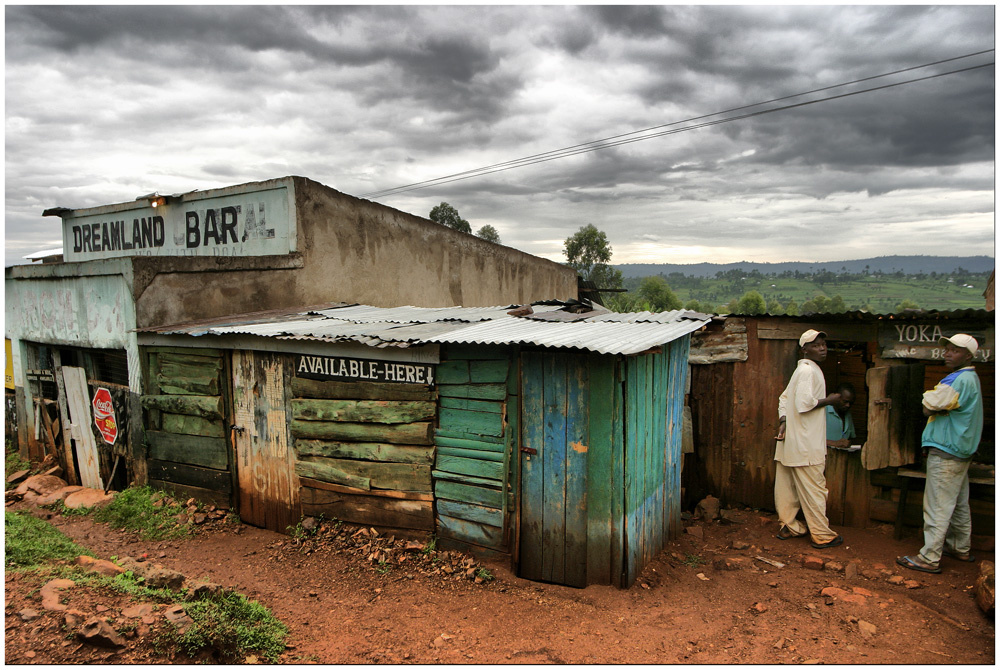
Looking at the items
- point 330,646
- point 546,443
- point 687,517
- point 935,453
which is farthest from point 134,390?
point 935,453

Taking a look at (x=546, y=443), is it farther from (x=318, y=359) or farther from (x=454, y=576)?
(x=318, y=359)

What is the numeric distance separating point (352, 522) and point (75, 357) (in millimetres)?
6361

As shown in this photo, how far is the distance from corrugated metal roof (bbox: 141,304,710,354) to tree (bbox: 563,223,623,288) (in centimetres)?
3159

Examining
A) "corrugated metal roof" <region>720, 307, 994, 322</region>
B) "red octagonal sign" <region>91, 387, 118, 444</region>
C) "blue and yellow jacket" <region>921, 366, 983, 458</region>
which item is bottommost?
"red octagonal sign" <region>91, 387, 118, 444</region>

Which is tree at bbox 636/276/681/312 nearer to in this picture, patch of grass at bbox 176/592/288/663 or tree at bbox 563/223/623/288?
tree at bbox 563/223/623/288

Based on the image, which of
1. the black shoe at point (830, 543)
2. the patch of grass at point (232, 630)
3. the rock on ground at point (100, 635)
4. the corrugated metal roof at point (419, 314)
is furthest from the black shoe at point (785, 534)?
the rock on ground at point (100, 635)

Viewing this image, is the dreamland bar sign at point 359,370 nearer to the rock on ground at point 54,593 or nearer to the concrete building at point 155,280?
the rock on ground at point 54,593

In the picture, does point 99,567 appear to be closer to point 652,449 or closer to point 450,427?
point 450,427

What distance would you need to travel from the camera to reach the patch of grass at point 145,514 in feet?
21.5

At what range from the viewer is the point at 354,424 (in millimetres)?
5867

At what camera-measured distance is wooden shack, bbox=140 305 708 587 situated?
190 inches

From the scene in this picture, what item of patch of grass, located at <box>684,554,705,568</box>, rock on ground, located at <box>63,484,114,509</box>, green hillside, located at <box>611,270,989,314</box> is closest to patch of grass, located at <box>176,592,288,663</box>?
patch of grass, located at <box>684,554,705,568</box>

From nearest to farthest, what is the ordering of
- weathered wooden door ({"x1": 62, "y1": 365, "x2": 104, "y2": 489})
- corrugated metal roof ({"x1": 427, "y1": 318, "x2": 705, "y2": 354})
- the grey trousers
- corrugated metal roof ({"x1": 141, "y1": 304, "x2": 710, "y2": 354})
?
corrugated metal roof ({"x1": 427, "y1": 318, "x2": 705, "y2": 354}) → corrugated metal roof ({"x1": 141, "y1": 304, "x2": 710, "y2": 354}) → the grey trousers → weathered wooden door ({"x1": 62, "y1": 365, "x2": 104, "y2": 489})

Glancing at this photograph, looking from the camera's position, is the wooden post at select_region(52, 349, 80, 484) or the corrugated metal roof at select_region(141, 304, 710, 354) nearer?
the corrugated metal roof at select_region(141, 304, 710, 354)
